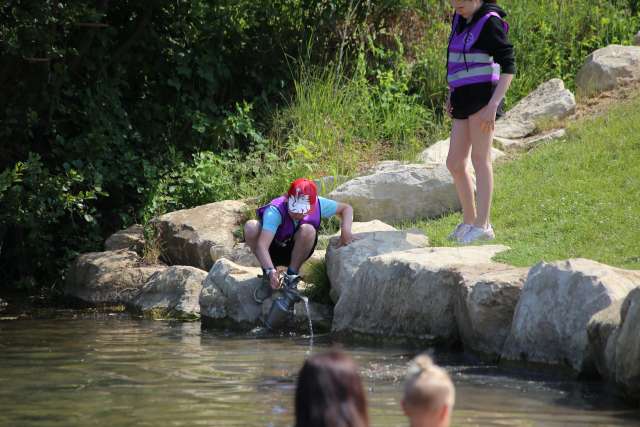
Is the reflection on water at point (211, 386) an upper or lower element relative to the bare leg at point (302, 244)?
lower

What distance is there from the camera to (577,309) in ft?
21.8

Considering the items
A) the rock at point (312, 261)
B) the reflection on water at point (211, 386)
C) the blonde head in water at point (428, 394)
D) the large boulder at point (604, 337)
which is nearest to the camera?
the blonde head in water at point (428, 394)

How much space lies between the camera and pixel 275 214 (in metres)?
9.23

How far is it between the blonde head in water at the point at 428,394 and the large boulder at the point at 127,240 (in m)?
8.77

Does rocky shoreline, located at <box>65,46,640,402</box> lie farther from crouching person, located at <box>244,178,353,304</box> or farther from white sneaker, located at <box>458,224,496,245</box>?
white sneaker, located at <box>458,224,496,245</box>

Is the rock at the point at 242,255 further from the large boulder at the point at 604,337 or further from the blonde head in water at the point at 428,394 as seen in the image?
the blonde head in water at the point at 428,394

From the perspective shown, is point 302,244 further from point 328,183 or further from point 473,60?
point 328,183

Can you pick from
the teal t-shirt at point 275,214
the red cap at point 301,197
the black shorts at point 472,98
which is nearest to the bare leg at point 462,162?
the black shorts at point 472,98

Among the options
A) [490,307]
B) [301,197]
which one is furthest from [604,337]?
[301,197]

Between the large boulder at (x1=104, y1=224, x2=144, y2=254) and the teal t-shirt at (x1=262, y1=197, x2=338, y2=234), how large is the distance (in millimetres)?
2986

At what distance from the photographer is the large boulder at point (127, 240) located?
38.8 feet

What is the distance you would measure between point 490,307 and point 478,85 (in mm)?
2480

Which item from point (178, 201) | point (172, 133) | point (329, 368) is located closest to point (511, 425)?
point (329, 368)

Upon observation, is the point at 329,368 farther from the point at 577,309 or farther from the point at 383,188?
the point at 383,188
